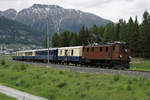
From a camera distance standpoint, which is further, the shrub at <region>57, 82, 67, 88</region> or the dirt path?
the shrub at <region>57, 82, 67, 88</region>

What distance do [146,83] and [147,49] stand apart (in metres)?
57.0

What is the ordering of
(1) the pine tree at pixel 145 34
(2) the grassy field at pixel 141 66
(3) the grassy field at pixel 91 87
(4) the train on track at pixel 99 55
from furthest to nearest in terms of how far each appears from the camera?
1. (1) the pine tree at pixel 145 34
2. (2) the grassy field at pixel 141 66
3. (4) the train on track at pixel 99 55
4. (3) the grassy field at pixel 91 87

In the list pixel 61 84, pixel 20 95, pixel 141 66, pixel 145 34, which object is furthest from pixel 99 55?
pixel 145 34

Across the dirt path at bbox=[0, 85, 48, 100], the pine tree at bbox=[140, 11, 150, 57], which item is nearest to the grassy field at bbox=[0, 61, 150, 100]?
the dirt path at bbox=[0, 85, 48, 100]

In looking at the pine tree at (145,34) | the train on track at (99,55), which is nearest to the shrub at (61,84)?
the train on track at (99,55)

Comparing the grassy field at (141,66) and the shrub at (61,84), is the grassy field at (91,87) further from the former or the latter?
the grassy field at (141,66)

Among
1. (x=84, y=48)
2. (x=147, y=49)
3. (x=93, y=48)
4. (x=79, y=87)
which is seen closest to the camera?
(x=79, y=87)

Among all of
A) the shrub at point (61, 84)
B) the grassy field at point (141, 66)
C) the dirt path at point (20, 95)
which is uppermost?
the grassy field at point (141, 66)

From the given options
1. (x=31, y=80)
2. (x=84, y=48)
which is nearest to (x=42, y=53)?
(x=84, y=48)

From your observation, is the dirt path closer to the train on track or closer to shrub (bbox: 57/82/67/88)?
shrub (bbox: 57/82/67/88)

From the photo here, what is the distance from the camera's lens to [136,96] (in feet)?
45.2

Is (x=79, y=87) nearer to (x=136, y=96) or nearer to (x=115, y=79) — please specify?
(x=115, y=79)

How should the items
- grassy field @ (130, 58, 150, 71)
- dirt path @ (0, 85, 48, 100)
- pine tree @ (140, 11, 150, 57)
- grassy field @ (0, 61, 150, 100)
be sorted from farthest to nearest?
pine tree @ (140, 11, 150, 57) → grassy field @ (130, 58, 150, 71) → grassy field @ (0, 61, 150, 100) → dirt path @ (0, 85, 48, 100)

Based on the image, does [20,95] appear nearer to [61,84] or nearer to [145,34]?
[61,84]
